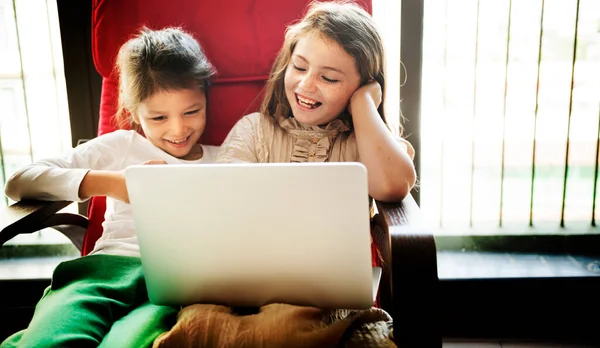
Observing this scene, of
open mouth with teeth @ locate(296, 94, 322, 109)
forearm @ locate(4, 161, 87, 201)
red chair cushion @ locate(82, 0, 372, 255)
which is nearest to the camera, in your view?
forearm @ locate(4, 161, 87, 201)

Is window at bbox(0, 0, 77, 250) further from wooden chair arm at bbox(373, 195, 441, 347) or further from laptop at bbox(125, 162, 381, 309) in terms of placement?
wooden chair arm at bbox(373, 195, 441, 347)

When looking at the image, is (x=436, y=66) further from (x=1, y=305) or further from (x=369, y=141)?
(x=1, y=305)

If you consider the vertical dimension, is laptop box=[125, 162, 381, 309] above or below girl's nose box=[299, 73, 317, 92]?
below

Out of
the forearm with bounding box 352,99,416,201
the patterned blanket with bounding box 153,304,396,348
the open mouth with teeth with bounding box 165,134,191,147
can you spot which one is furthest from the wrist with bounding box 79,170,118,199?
the forearm with bounding box 352,99,416,201

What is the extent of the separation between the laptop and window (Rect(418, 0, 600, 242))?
1.16 m

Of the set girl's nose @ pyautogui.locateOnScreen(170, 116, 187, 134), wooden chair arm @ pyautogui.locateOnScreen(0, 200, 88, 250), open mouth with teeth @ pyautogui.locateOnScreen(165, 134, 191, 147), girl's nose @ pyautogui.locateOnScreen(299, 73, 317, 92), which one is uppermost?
girl's nose @ pyautogui.locateOnScreen(299, 73, 317, 92)

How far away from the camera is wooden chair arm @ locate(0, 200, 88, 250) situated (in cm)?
98

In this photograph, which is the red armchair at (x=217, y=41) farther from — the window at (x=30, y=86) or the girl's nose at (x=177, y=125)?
the window at (x=30, y=86)

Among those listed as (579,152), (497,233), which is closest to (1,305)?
(497,233)

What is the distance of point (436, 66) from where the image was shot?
1.83m

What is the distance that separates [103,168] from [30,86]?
805mm

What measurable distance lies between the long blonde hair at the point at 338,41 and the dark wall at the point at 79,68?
0.68 metres

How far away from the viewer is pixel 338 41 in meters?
1.17

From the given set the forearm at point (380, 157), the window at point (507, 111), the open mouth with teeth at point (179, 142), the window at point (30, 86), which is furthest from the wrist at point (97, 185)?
the window at point (507, 111)
